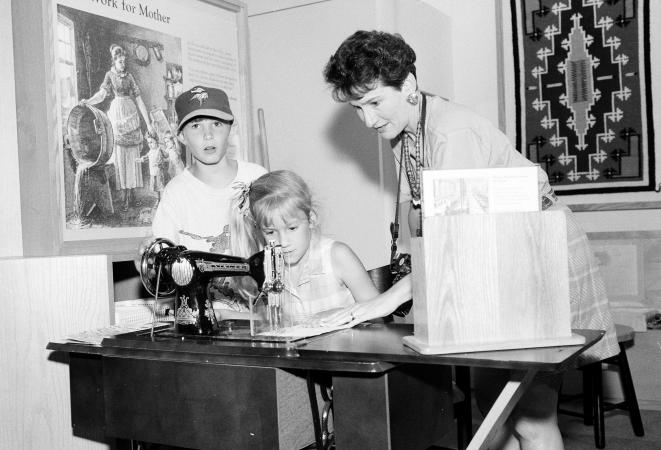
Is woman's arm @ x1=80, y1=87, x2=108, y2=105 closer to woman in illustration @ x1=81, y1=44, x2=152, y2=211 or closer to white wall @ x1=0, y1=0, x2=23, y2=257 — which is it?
woman in illustration @ x1=81, y1=44, x2=152, y2=211

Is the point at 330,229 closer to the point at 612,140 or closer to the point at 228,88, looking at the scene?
the point at 228,88

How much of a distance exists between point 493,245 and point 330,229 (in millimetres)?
2285

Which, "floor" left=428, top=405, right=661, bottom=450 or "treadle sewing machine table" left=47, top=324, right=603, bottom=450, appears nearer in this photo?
"treadle sewing machine table" left=47, top=324, right=603, bottom=450

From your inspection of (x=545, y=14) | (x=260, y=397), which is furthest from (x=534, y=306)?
(x=545, y=14)

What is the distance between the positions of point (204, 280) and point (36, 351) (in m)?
0.70

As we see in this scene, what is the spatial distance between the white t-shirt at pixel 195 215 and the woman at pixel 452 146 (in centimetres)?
73

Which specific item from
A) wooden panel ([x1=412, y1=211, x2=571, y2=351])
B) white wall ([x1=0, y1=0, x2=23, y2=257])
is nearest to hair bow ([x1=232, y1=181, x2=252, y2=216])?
white wall ([x1=0, y1=0, x2=23, y2=257])

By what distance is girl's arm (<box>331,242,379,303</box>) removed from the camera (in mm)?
2662

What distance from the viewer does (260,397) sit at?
178 centimetres

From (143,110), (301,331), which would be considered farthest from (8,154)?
(301,331)

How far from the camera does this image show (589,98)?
4.18 meters

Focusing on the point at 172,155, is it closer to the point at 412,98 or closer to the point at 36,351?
the point at 36,351

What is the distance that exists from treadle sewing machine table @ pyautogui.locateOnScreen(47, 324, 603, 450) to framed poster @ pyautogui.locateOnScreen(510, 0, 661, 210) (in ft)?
8.10

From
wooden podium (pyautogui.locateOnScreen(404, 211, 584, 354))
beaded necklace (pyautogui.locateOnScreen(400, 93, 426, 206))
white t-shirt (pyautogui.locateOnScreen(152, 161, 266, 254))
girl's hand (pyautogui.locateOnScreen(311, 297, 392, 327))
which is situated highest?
beaded necklace (pyautogui.locateOnScreen(400, 93, 426, 206))
